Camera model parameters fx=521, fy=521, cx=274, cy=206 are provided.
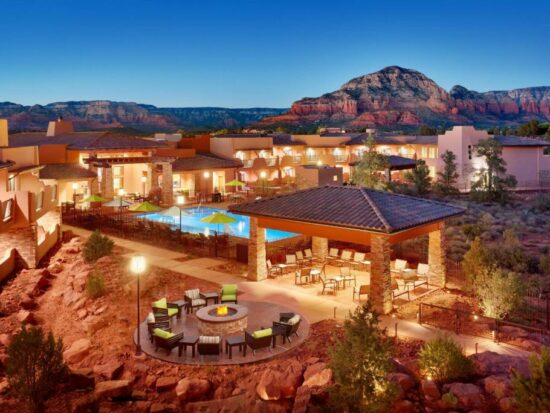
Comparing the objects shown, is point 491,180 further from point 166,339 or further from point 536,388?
point 536,388

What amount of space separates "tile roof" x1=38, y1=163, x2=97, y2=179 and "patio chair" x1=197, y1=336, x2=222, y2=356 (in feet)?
93.4

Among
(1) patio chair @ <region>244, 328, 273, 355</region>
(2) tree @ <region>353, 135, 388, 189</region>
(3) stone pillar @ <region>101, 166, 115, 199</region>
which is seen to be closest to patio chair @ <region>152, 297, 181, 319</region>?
(1) patio chair @ <region>244, 328, 273, 355</region>

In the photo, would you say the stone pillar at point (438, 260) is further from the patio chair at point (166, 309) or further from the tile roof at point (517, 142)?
the tile roof at point (517, 142)

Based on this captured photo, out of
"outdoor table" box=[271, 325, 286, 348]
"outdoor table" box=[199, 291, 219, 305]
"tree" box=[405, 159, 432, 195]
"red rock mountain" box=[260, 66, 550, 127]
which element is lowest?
"outdoor table" box=[271, 325, 286, 348]

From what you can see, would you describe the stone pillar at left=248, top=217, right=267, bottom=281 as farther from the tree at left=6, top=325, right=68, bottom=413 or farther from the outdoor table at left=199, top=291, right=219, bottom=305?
the tree at left=6, top=325, right=68, bottom=413

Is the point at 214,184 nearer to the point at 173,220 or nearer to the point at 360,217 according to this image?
the point at 173,220

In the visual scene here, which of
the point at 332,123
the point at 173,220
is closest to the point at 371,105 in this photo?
the point at 332,123

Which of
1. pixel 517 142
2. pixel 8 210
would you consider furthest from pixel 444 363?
pixel 517 142

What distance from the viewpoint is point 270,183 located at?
5266cm

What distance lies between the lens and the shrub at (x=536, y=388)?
8.82 meters

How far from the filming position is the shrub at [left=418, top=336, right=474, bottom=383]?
11.4 meters

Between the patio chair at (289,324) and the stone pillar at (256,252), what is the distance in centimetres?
557

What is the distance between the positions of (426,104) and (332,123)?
37483 mm

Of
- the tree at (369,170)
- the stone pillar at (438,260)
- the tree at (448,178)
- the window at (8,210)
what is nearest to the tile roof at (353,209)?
the stone pillar at (438,260)
